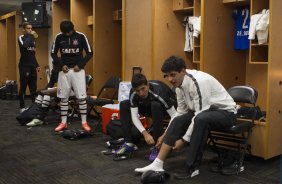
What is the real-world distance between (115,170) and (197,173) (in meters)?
0.71

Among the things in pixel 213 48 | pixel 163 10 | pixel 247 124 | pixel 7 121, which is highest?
pixel 163 10

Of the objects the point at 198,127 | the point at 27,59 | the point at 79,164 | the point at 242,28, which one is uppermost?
the point at 242,28

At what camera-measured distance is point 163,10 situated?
14.8ft

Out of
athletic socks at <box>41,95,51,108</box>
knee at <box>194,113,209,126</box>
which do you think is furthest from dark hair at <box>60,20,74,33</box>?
knee at <box>194,113,209,126</box>

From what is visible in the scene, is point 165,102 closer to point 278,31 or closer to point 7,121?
point 278,31

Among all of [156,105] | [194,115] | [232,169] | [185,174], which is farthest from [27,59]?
[232,169]

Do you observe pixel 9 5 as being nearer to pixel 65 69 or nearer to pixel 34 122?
pixel 34 122

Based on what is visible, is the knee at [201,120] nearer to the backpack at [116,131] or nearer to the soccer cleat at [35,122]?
the backpack at [116,131]

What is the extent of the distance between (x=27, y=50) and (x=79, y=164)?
3.40 m

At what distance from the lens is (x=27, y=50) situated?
6070 millimetres

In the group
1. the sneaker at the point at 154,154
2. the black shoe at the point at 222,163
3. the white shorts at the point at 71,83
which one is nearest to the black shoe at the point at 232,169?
the black shoe at the point at 222,163

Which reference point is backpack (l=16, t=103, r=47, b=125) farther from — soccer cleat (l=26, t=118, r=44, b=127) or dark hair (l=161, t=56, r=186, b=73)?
dark hair (l=161, t=56, r=186, b=73)

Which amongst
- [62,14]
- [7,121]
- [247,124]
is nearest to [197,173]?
[247,124]

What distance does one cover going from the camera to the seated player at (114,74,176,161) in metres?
3.34
